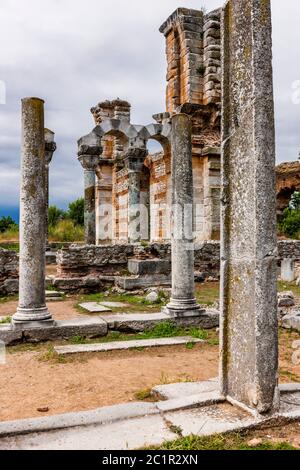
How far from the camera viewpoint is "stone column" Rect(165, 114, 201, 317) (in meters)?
8.12

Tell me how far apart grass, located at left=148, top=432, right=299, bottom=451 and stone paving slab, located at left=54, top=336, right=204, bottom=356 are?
3592mm

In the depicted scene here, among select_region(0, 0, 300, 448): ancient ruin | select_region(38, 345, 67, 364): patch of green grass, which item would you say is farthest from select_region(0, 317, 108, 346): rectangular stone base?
select_region(38, 345, 67, 364): patch of green grass

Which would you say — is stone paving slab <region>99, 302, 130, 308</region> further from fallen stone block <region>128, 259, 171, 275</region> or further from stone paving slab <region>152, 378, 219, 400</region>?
stone paving slab <region>152, 378, 219, 400</region>

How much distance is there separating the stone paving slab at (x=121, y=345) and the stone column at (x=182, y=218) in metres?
0.96

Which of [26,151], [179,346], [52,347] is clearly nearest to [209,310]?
[179,346]

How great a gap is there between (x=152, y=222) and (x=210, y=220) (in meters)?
4.03

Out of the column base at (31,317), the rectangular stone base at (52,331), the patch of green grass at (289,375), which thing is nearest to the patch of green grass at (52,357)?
the rectangular stone base at (52,331)

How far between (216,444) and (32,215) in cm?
518

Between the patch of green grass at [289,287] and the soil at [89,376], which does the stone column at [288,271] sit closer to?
the patch of green grass at [289,287]

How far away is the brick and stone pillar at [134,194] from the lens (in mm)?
15881

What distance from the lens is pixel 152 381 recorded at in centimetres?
515

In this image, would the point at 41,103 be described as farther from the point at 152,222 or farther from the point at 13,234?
the point at 13,234

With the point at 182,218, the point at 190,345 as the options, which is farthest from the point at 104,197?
the point at 190,345

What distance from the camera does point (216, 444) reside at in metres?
2.96
